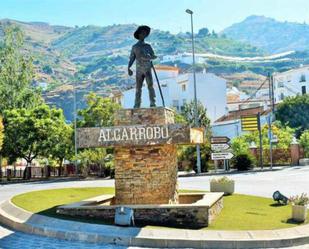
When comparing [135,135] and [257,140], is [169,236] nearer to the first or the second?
[135,135]

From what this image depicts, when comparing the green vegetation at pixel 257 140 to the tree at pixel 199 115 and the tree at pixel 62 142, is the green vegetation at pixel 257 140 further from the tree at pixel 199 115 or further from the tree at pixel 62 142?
the tree at pixel 62 142

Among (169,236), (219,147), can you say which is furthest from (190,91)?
(169,236)

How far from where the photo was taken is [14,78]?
53.4m

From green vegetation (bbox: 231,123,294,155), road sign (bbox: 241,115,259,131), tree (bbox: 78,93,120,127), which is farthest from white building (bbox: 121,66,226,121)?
road sign (bbox: 241,115,259,131)

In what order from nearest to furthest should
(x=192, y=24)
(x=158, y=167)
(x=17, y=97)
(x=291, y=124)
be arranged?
(x=158, y=167), (x=192, y=24), (x=17, y=97), (x=291, y=124)

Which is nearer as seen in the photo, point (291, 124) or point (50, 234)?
point (50, 234)

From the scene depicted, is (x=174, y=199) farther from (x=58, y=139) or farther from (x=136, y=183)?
(x=58, y=139)

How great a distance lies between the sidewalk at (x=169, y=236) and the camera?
38.1 feet

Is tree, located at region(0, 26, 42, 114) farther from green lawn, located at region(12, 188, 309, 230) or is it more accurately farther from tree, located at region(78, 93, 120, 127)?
green lawn, located at region(12, 188, 309, 230)

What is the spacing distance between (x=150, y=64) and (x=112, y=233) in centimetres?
579

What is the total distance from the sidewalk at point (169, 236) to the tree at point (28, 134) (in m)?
31.3

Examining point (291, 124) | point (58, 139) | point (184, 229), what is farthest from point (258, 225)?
point (291, 124)

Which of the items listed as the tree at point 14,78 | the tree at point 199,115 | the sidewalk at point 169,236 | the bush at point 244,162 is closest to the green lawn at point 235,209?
the sidewalk at point 169,236

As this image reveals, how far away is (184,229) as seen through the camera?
12.8m
